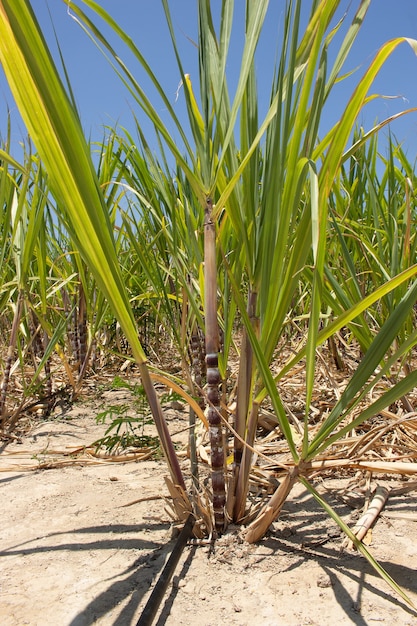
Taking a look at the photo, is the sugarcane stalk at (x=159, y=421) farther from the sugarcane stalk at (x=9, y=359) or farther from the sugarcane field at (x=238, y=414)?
the sugarcane stalk at (x=9, y=359)

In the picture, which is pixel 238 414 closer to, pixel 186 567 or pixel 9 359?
pixel 186 567

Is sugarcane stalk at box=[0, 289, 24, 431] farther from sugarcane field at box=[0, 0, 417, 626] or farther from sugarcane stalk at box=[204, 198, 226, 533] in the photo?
sugarcane stalk at box=[204, 198, 226, 533]

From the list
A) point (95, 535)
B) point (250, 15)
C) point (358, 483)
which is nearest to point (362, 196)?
point (358, 483)

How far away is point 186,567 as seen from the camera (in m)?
0.70

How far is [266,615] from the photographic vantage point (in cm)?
60

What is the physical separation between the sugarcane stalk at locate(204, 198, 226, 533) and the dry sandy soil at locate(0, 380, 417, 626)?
6cm

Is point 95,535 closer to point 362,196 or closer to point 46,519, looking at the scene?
point 46,519

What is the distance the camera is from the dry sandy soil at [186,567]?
61 centimetres

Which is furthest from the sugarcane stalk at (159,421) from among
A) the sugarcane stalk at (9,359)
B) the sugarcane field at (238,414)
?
the sugarcane stalk at (9,359)

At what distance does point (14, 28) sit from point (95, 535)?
0.69 m

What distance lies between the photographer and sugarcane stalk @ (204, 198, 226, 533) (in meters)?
0.68

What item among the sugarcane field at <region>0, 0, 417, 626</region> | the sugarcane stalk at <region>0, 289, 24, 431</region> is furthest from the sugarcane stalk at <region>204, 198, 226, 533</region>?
the sugarcane stalk at <region>0, 289, 24, 431</region>

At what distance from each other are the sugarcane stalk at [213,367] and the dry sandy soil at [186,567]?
6 centimetres

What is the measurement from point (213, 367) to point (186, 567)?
27 cm
